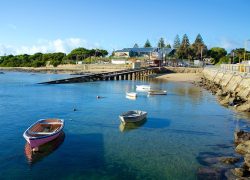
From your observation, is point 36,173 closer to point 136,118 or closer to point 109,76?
point 136,118

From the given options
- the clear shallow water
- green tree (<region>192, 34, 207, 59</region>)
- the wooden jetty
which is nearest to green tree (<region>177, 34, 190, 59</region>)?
green tree (<region>192, 34, 207, 59</region>)

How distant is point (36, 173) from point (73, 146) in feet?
17.5

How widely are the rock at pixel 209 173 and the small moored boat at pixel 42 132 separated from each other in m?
10.3

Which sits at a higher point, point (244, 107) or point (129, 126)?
point (244, 107)

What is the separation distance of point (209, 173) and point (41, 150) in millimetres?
10880

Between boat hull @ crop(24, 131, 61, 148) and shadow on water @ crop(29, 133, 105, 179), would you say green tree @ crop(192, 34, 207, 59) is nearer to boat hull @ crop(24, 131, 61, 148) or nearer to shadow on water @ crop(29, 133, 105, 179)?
shadow on water @ crop(29, 133, 105, 179)

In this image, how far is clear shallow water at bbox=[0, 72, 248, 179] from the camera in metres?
18.5

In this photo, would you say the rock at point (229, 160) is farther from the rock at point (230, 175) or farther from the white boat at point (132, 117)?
the white boat at point (132, 117)

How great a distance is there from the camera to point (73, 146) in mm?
23234

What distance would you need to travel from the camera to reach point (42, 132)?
958 inches

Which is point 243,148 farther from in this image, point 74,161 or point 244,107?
point 244,107

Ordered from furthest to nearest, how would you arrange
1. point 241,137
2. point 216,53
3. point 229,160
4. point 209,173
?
point 216,53 < point 241,137 < point 229,160 < point 209,173

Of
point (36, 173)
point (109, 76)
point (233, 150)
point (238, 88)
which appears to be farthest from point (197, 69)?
point (36, 173)

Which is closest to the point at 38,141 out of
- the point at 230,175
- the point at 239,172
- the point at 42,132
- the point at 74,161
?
the point at 42,132
